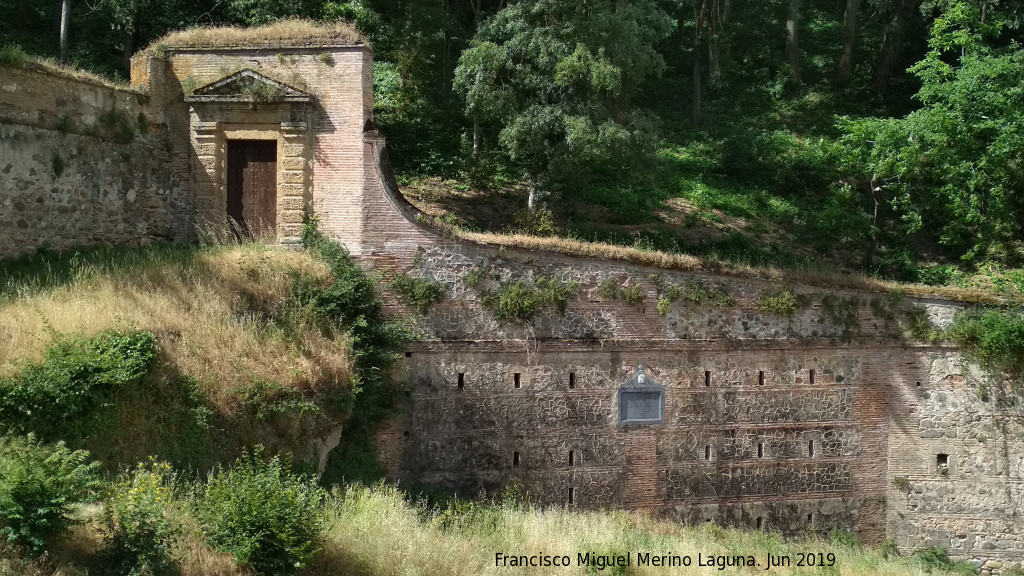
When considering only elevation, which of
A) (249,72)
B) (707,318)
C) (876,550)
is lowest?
(876,550)

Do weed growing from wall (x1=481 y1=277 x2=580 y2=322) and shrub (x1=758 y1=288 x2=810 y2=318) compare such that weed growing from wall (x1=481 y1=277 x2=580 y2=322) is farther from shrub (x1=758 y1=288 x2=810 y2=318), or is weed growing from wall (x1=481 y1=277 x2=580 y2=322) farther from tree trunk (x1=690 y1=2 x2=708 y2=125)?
tree trunk (x1=690 y1=2 x2=708 y2=125)

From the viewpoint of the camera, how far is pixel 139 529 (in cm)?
827

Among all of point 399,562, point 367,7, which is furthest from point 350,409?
point 367,7

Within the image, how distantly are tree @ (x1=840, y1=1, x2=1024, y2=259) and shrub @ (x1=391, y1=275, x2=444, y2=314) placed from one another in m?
11.4

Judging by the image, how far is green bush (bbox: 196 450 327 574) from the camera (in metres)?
8.70

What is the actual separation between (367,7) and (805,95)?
52.6 ft

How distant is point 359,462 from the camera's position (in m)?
13.2

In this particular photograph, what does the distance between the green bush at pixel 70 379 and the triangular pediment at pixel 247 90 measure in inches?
222

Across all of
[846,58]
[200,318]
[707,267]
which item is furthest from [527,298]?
[846,58]

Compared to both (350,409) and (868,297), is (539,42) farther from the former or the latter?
(350,409)

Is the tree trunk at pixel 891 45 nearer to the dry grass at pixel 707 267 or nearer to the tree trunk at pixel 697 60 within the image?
the tree trunk at pixel 697 60

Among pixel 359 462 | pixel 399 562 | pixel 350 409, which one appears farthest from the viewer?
pixel 359 462

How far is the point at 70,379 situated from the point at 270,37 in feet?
25.4

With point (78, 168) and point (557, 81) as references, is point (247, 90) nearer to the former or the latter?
point (78, 168)
